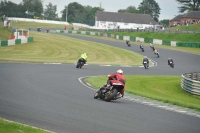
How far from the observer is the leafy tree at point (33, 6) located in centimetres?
16825

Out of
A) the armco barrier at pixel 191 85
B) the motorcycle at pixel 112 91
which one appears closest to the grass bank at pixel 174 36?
the armco barrier at pixel 191 85

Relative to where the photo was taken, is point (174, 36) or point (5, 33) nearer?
point (5, 33)

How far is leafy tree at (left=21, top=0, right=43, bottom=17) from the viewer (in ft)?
552

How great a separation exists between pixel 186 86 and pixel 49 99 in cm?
1185

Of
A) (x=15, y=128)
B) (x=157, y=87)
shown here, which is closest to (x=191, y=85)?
(x=157, y=87)

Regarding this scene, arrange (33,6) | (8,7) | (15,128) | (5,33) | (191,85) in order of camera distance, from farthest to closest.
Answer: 1. (33,6)
2. (8,7)
3. (5,33)
4. (191,85)
5. (15,128)

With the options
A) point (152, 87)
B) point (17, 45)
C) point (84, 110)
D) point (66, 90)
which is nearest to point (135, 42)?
point (17, 45)

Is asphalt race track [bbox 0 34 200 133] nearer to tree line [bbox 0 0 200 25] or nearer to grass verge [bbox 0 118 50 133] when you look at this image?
grass verge [bbox 0 118 50 133]

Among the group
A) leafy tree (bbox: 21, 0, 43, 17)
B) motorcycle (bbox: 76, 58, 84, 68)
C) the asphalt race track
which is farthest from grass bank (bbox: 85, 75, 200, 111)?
leafy tree (bbox: 21, 0, 43, 17)

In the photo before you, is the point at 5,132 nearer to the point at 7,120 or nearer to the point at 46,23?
the point at 7,120

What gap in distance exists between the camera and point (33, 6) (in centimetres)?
17275

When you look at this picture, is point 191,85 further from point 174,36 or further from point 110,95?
point 174,36

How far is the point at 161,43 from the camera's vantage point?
75000 millimetres

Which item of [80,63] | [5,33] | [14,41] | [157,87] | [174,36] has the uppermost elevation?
[174,36]
